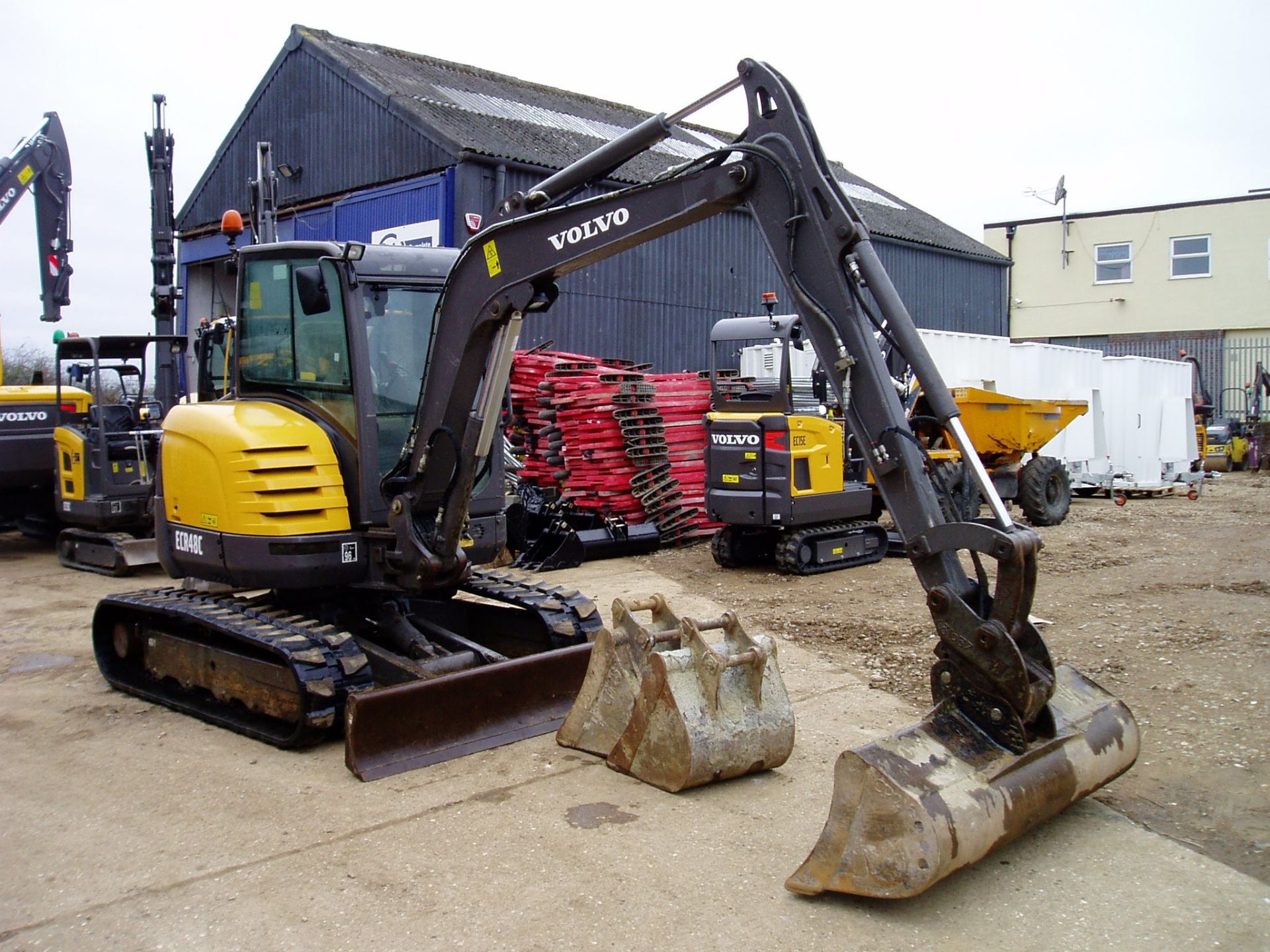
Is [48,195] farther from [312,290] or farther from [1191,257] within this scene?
[1191,257]

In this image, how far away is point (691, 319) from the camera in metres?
19.9

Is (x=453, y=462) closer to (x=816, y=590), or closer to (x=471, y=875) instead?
(x=471, y=875)

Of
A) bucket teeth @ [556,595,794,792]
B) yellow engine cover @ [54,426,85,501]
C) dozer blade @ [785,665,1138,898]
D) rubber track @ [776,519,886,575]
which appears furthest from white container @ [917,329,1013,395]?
dozer blade @ [785,665,1138,898]

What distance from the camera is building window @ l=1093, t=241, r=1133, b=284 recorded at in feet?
104

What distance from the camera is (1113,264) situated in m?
31.8

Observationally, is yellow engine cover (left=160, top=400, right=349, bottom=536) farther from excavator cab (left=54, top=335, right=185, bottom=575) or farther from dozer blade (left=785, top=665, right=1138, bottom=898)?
excavator cab (left=54, top=335, right=185, bottom=575)

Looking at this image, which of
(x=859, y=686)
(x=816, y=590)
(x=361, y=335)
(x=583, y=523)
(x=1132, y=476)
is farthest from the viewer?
(x=1132, y=476)

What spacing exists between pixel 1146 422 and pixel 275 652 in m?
18.0

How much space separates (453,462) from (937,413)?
9.24 feet

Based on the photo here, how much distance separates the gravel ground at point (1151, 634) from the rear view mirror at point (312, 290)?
4.21 m

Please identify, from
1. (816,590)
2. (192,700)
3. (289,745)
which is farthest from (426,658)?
(816,590)

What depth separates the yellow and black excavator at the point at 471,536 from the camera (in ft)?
13.5

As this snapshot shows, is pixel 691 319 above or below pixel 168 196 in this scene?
below

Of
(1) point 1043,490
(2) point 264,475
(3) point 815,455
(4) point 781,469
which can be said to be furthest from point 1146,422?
(2) point 264,475
